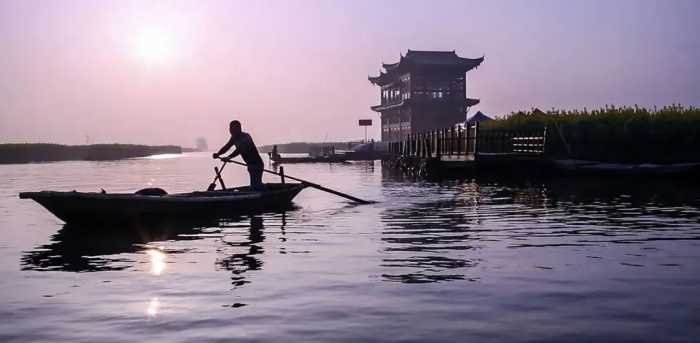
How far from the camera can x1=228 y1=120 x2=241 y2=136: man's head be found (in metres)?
14.2

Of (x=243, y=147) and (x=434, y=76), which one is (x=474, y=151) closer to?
(x=243, y=147)

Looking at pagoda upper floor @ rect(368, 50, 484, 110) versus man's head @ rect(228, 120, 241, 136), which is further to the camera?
pagoda upper floor @ rect(368, 50, 484, 110)

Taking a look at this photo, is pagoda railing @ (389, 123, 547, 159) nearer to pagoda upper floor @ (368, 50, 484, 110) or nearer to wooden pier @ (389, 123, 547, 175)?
wooden pier @ (389, 123, 547, 175)

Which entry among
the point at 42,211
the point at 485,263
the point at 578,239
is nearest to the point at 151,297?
the point at 485,263

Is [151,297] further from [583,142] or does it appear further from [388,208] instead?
[583,142]

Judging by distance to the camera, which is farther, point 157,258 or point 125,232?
point 125,232

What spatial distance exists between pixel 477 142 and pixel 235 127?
537 inches

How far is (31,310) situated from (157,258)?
2.79 metres

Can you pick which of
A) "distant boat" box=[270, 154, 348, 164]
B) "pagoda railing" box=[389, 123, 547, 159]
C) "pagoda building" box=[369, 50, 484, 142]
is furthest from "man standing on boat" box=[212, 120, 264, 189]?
"pagoda building" box=[369, 50, 484, 142]

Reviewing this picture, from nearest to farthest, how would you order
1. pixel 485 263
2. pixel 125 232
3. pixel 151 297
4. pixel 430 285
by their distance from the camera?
1. pixel 151 297
2. pixel 430 285
3. pixel 485 263
4. pixel 125 232

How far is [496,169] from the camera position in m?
26.5

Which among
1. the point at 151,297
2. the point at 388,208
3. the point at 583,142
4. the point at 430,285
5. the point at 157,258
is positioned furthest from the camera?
the point at 583,142

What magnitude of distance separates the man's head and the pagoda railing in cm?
1331

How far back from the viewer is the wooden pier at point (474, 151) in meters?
26.2
